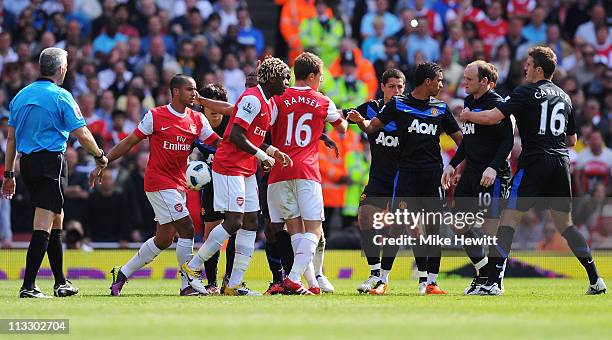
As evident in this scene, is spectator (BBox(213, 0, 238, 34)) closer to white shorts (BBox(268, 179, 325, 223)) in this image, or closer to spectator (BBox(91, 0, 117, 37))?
spectator (BBox(91, 0, 117, 37))

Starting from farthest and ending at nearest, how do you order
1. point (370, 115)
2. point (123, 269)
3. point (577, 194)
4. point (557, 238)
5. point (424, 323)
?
point (577, 194), point (557, 238), point (370, 115), point (123, 269), point (424, 323)

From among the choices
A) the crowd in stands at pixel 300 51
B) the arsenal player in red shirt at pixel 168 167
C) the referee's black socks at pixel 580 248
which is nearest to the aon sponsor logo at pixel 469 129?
the referee's black socks at pixel 580 248

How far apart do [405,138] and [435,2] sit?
1173 cm

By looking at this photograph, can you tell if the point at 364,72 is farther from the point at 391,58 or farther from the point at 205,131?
the point at 205,131

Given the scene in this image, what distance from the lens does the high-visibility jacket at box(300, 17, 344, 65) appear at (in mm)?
21672

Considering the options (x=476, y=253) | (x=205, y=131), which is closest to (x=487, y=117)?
(x=476, y=253)

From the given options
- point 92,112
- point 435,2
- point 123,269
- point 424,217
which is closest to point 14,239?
point 92,112

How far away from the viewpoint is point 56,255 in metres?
12.2

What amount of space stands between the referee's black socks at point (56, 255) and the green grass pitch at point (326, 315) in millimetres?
300

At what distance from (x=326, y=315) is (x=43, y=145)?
12.6 ft

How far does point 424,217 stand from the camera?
12914 mm

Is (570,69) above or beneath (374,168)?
above

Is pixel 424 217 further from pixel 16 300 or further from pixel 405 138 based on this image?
pixel 16 300

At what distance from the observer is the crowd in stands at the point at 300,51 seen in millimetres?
19062
